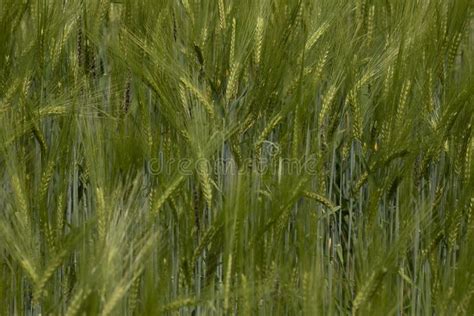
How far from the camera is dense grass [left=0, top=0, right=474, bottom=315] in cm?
134

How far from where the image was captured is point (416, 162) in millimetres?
1738

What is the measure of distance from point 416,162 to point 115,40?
0.55 meters

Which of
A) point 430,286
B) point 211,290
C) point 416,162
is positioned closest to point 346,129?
point 416,162

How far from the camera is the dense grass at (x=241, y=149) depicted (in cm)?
134

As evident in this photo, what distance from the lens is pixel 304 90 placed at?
1625mm

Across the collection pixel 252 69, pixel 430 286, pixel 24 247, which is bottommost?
pixel 430 286

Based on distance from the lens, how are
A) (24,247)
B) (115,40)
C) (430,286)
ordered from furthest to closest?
(115,40), (430,286), (24,247)

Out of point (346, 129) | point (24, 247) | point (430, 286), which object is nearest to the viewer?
point (24, 247)

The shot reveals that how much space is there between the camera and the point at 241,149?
169 cm

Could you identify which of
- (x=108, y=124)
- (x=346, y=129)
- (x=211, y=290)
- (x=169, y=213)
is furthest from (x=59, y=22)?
(x=211, y=290)

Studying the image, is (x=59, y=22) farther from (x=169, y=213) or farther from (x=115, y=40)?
(x=169, y=213)

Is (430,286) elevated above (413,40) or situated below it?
below

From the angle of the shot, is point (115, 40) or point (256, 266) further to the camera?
point (115, 40)

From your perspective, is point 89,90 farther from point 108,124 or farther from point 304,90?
point 304,90
